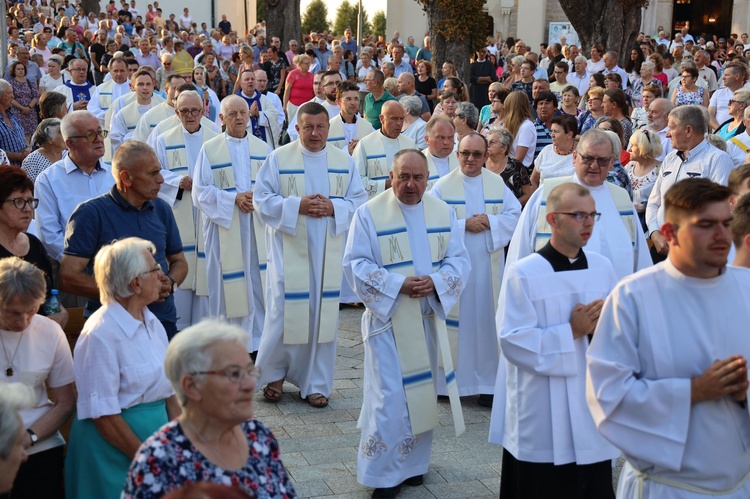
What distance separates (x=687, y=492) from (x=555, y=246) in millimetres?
1424

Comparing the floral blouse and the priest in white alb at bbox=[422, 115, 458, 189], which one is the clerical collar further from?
the priest in white alb at bbox=[422, 115, 458, 189]

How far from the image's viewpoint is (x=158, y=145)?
348 inches

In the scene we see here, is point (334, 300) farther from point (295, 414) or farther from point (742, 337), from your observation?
point (742, 337)

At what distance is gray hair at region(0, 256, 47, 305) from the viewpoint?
395 centimetres

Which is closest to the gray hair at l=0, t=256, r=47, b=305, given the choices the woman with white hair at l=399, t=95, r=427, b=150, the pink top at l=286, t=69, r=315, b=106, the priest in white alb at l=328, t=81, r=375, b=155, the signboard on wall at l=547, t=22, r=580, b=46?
the priest in white alb at l=328, t=81, r=375, b=155

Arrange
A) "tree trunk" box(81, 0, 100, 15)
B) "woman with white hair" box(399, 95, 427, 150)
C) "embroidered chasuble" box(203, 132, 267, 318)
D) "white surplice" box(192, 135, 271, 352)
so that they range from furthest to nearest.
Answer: "tree trunk" box(81, 0, 100, 15), "woman with white hair" box(399, 95, 427, 150), "embroidered chasuble" box(203, 132, 267, 318), "white surplice" box(192, 135, 271, 352)

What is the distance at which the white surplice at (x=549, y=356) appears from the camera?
4512 mm

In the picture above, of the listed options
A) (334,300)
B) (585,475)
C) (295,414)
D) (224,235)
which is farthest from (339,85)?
(585,475)

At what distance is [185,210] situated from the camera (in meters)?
8.74

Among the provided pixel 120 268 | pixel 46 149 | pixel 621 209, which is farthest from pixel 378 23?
pixel 120 268

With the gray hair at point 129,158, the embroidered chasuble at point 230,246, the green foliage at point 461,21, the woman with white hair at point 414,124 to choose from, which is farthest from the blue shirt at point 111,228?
the green foliage at point 461,21

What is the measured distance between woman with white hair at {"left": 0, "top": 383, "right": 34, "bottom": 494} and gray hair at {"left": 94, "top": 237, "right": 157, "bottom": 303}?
0.99 m

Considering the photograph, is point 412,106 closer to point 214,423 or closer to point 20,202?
point 20,202

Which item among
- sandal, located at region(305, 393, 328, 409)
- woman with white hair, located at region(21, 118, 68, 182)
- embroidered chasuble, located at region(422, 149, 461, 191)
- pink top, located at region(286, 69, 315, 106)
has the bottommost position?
sandal, located at region(305, 393, 328, 409)
